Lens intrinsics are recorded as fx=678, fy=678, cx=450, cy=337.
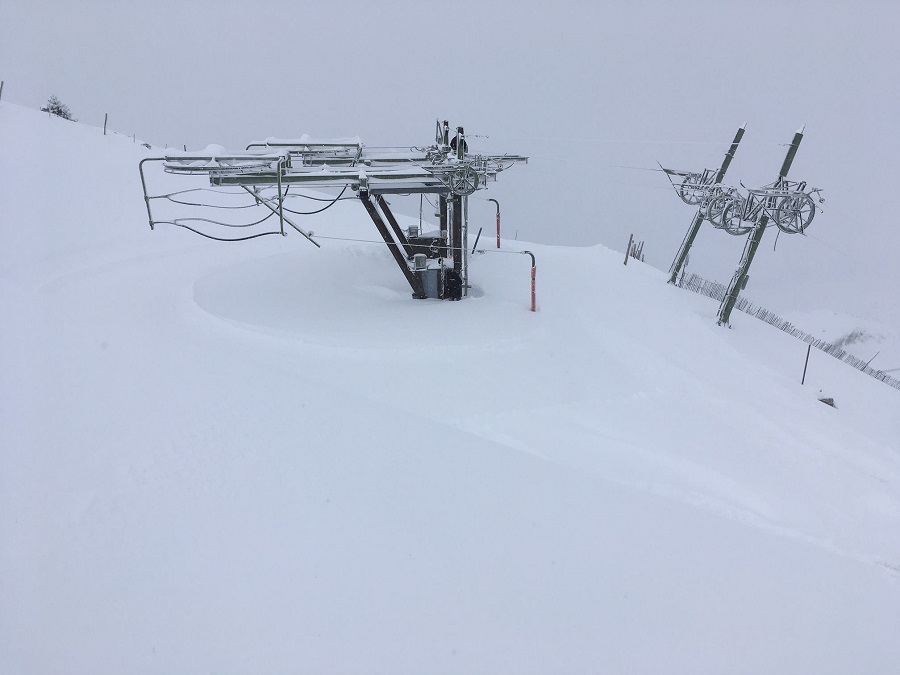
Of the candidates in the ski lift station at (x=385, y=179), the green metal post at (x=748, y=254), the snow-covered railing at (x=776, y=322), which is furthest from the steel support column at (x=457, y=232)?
the snow-covered railing at (x=776, y=322)

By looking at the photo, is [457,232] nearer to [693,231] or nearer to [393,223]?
[393,223]

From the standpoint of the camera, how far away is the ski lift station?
9531mm

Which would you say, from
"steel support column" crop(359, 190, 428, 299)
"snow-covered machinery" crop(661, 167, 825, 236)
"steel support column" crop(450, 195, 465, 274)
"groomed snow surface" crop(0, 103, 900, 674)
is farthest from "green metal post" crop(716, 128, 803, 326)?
"steel support column" crop(359, 190, 428, 299)

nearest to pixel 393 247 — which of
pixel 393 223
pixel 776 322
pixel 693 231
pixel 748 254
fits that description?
pixel 393 223

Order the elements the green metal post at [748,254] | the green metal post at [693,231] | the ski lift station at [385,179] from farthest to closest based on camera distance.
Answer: the green metal post at [693,231], the green metal post at [748,254], the ski lift station at [385,179]

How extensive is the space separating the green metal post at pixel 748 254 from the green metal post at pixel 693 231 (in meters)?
Answer: 2.18

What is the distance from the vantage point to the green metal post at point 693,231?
51.2 feet

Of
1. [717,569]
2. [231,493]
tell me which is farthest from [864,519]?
[231,493]

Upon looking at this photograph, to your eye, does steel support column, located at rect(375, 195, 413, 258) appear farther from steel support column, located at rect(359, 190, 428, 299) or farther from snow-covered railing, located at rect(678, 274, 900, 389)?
snow-covered railing, located at rect(678, 274, 900, 389)

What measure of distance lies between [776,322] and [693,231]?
3.23m

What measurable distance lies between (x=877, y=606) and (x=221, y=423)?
5.61 metres

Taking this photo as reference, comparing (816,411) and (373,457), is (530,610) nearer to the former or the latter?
(373,457)

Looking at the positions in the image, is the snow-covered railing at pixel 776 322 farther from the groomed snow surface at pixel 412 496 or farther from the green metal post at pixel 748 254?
the groomed snow surface at pixel 412 496

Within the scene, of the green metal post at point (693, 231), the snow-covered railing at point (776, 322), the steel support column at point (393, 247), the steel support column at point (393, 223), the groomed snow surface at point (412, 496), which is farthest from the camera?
the green metal post at point (693, 231)
